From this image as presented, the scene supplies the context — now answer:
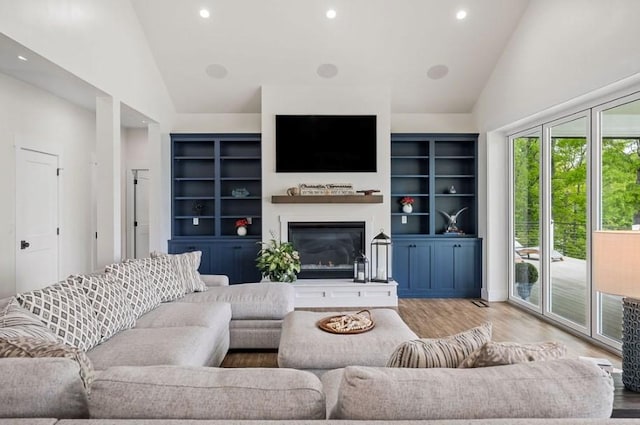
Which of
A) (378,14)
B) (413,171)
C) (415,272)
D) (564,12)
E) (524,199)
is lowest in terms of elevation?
(415,272)

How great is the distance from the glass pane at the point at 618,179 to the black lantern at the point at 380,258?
248cm

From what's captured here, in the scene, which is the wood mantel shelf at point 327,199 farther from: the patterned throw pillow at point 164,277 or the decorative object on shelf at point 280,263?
the patterned throw pillow at point 164,277

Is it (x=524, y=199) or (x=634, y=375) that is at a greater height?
(x=524, y=199)

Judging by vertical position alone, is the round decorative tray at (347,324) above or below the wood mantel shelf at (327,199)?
below

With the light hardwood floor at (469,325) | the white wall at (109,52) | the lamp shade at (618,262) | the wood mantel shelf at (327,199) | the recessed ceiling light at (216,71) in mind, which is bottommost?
the light hardwood floor at (469,325)

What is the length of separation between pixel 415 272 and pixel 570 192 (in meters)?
2.34

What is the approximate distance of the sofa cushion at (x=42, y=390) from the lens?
44.4 inches

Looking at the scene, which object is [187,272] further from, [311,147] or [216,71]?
[216,71]

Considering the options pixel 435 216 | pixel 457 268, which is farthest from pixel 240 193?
pixel 457 268

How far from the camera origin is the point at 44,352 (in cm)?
135

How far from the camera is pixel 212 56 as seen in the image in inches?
209

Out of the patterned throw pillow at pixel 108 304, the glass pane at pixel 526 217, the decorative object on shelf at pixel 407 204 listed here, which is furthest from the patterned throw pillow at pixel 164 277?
the glass pane at pixel 526 217

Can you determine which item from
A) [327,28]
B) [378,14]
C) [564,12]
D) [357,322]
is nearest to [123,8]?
[327,28]

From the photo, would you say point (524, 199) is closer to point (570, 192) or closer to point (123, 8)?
point (570, 192)
